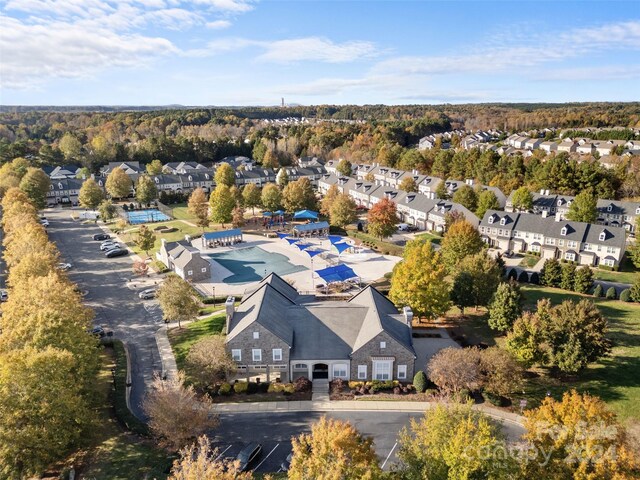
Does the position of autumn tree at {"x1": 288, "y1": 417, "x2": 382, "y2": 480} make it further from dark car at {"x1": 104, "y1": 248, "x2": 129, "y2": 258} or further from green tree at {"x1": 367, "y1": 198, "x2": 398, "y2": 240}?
dark car at {"x1": 104, "y1": 248, "x2": 129, "y2": 258}

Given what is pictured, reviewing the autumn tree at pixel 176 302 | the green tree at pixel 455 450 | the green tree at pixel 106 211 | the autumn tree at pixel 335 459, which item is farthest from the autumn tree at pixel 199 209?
the green tree at pixel 455 450

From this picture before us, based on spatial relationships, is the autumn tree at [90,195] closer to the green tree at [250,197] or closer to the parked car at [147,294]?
the green tree at [250,197]

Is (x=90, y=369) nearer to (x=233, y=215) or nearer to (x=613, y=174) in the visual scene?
(x=233, y=215)

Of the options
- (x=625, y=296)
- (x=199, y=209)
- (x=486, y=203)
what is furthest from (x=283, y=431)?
(x=486, y=203)

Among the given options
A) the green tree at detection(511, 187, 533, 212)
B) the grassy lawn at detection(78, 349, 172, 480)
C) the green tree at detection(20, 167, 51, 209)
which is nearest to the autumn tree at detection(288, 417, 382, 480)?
the grassy lawn at detection(78, 349, 172, 480)

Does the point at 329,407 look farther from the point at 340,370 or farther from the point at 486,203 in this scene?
the point at 486,203

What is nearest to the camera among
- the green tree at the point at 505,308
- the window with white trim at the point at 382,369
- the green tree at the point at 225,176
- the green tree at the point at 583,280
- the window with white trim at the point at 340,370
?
the window with white trim at the point at 382,369

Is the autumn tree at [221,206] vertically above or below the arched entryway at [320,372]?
above

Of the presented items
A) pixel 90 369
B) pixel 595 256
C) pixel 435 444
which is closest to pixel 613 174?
pixel 595 256
